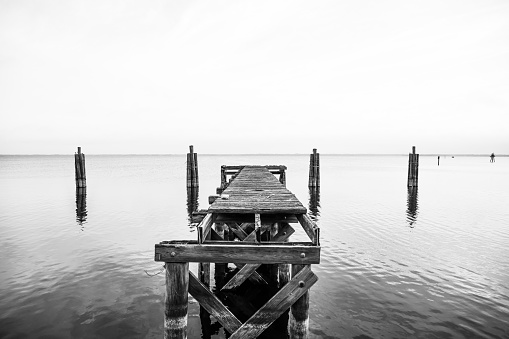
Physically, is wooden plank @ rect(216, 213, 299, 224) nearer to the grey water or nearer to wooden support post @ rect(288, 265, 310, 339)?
wooden support post @ rect(288, 265, 310, 339)

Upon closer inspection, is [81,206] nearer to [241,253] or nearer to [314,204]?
[314,204]

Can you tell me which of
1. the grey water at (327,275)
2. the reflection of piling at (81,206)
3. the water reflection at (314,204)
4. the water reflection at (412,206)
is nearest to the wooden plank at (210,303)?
the grey water at (327,275)

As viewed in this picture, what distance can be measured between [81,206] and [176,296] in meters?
21.5

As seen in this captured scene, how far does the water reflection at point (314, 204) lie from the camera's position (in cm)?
1925

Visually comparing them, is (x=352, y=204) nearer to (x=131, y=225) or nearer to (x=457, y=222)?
(x=457, y=222)

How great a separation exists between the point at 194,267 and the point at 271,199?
4.44 metres

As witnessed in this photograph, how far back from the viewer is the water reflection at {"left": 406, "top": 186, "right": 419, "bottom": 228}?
58.9ft

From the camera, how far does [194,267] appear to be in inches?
406

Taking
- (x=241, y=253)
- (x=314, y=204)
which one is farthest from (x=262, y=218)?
(x=314, y=204)

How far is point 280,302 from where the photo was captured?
461 cm

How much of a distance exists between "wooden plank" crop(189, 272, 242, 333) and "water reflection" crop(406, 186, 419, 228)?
48.4 ft

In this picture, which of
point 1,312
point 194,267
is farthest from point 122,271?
point 1,312

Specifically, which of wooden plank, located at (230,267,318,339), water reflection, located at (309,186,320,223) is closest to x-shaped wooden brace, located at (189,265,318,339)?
wooden plank, located at (230,267,318,339)

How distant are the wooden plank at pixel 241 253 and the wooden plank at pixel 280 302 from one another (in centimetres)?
27
